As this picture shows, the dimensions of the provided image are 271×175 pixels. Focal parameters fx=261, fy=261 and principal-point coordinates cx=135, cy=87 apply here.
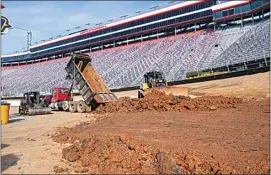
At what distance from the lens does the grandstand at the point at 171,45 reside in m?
32.5

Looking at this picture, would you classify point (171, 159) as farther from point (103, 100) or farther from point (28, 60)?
point (28, 60)

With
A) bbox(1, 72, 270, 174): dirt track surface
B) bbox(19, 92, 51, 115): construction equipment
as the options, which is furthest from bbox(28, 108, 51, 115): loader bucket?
bbox(1, 72, 270, 174): dirt track surface

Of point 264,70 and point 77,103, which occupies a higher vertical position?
point 264,70

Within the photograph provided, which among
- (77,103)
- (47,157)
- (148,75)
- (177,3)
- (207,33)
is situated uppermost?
(177,3)

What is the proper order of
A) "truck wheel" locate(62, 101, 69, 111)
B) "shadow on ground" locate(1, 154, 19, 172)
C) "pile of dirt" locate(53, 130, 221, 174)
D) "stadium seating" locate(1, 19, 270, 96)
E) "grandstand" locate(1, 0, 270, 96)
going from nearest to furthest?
"pile of dirt" locate(53, 130, 221, 174) < "shadow on ground" locate(1, 154, 19, 172) < "truck wheel" locate(62, 101, 69, 111) < "stadium seating" locate(1, 19, 270, 96) < "grandstand" locate(1, 0, 270, 96)

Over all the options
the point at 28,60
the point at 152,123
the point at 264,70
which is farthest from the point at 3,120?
the point at 28,60

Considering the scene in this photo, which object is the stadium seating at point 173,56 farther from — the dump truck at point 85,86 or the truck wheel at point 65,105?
the truck wheel at point 65,105

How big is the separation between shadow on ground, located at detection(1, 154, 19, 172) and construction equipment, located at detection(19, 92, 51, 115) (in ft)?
38.2

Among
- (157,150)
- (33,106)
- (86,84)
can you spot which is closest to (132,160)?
(157,150)

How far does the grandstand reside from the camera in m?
32.5

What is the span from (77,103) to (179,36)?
34671 mm

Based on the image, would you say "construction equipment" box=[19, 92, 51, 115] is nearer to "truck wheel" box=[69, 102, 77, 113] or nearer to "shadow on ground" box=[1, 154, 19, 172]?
"truck wheel" box=[69, 102, 77, 113]

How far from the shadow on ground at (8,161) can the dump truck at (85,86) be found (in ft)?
33.1

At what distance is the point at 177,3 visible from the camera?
4997 cm
